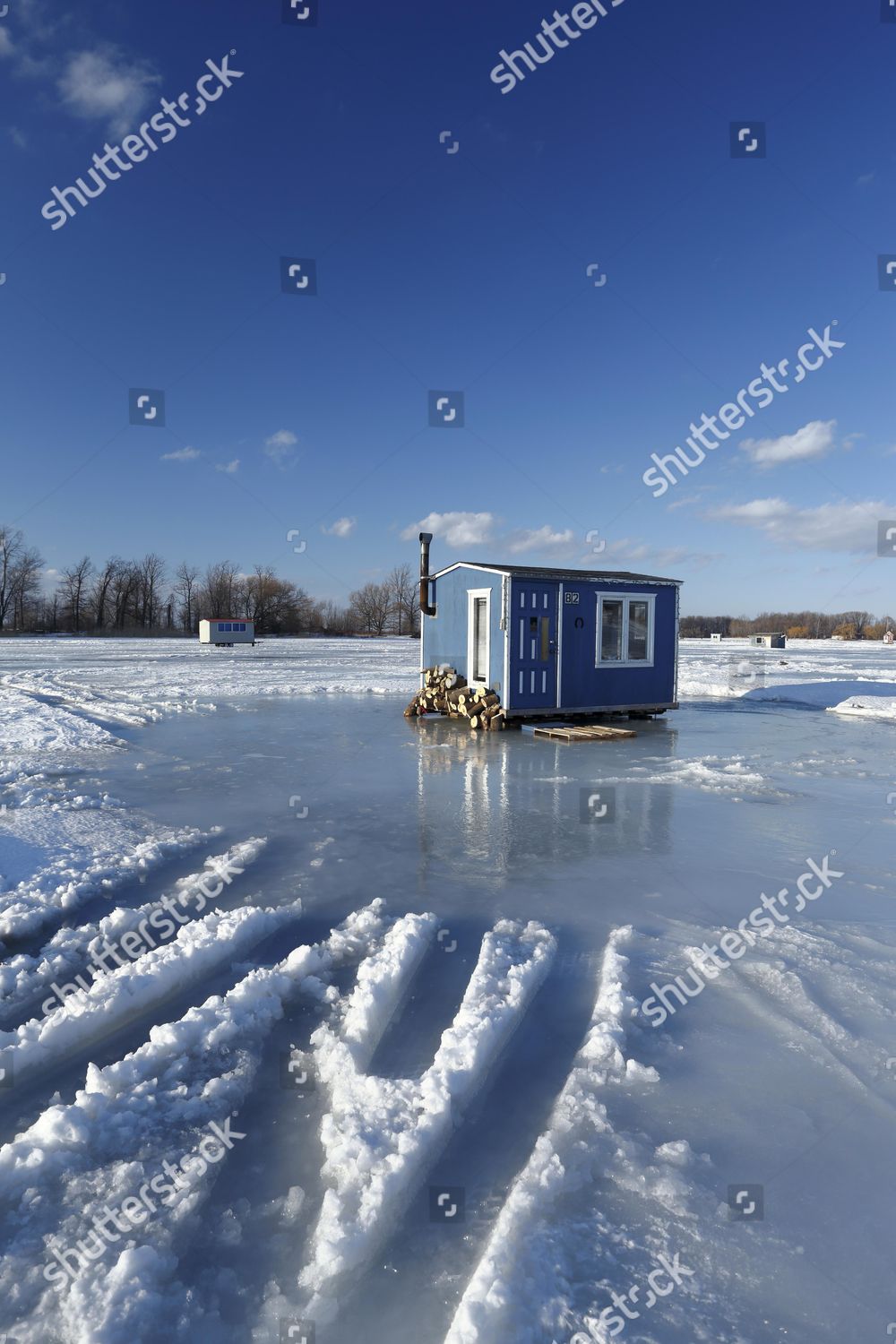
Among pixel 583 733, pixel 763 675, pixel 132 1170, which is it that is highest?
pixel 763 675

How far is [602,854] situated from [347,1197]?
414 centimetres

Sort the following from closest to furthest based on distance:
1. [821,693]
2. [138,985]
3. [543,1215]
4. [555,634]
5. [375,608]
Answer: [543,1215], [138,985], [555,634], [821,693], [375,608]

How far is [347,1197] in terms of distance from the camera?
243 cm

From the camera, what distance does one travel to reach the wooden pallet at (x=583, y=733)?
43.3ft

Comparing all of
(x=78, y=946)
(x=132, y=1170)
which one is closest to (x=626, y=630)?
(x=78, y=946)

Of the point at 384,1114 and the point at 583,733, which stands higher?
the point at 583,733

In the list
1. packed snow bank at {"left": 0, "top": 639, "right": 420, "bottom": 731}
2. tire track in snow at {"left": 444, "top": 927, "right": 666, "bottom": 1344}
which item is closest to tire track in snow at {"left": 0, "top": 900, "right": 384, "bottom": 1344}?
tire track in snow at {"left": 444, "top": 927, "right": 666, "bottom": 1344}

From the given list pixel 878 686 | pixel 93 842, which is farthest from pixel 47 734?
pixel 878 686

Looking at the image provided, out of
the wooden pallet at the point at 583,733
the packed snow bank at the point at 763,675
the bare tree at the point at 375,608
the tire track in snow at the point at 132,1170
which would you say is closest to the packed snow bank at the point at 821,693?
the packed snow bank at the point at 763,675

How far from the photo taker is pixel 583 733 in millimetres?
13312

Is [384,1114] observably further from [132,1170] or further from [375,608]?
[375,608]

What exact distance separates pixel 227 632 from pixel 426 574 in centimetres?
4023

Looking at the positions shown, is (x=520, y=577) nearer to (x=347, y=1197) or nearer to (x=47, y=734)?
(x=47, y=734)

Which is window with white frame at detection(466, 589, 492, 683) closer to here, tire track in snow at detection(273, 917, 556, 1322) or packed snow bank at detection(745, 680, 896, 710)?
packed snow bank at detection(745, 680, 896, 710)
